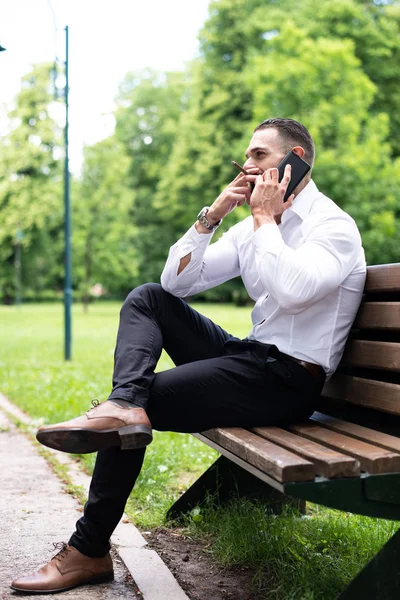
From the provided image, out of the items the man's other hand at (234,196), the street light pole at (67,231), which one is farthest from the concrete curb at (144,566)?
the street light pole at (67,231)

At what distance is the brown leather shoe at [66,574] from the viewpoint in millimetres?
3105

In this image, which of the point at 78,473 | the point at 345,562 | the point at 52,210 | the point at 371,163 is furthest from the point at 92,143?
the point at 345,562

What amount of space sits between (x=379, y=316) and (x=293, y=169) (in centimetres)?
72

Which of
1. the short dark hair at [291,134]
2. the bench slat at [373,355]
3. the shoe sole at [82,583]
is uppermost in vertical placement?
the short dark hair at [291,134]

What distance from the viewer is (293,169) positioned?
3309 millimetres

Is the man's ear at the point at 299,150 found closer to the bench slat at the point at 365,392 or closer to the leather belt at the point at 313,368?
the leather belt at the point at 313,368

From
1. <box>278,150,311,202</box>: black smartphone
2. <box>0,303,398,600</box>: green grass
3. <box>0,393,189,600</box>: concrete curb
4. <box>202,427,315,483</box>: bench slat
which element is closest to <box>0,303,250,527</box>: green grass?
<box>0,303,398,600</box>: green grass

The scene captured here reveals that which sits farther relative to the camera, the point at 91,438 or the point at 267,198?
the point at 267,198

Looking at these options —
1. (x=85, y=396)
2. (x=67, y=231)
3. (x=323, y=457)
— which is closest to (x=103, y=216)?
(x=67, y=231)

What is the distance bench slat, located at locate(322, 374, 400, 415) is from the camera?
3.01 m

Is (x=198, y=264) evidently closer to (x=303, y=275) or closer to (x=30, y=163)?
(x=303, y=275)

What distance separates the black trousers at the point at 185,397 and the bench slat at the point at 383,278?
18.0 inches

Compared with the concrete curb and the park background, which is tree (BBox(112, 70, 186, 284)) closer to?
the park background

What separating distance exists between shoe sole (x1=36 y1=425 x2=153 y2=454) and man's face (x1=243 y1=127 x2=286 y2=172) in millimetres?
1302
